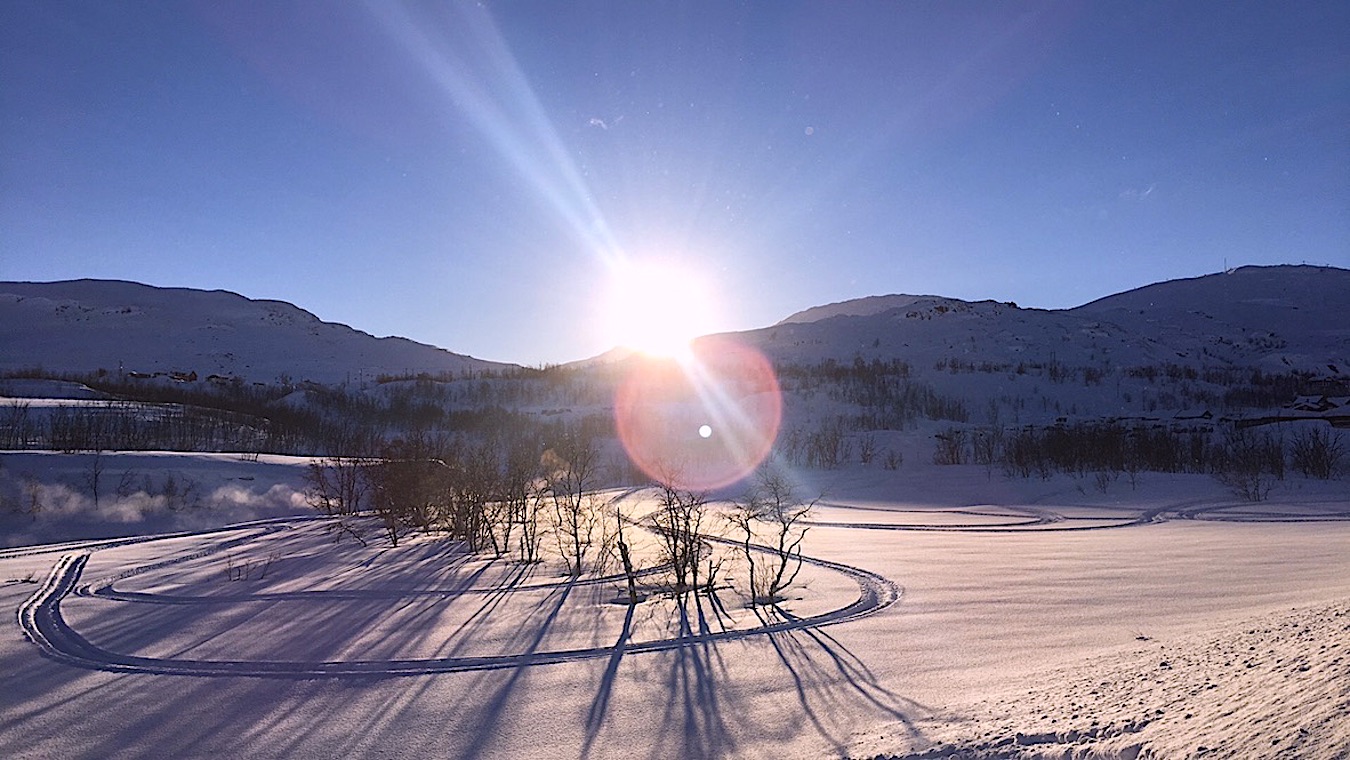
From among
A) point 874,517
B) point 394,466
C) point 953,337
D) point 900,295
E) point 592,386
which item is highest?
point 900,295

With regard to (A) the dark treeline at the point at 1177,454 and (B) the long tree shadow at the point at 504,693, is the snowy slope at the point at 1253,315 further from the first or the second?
(B) the long tree shadow at the point at 504,693

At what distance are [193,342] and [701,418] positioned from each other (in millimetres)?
47540

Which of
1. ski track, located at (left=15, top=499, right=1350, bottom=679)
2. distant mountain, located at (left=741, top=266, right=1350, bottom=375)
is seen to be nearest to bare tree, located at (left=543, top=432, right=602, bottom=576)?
ski track, located at (left=15, top=499, right=1350, bottom=679)

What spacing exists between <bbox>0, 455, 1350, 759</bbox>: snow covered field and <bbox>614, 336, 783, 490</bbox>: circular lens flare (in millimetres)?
14089

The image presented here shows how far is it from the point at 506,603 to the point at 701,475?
65.8 feet

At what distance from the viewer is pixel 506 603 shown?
670 centimetres

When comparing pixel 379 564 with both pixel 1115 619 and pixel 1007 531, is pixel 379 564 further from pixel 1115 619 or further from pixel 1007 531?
pixel 1007 531

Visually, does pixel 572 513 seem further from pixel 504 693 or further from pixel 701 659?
pixel 504 693

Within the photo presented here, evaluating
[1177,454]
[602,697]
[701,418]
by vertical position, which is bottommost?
[602,697]

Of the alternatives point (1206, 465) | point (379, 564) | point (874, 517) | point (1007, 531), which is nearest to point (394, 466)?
point (379, 564)

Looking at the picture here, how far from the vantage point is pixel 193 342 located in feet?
202

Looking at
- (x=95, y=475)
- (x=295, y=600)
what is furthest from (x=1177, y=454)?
(x=95, y=475)

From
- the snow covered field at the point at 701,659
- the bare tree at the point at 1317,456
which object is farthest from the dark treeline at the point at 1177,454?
the snow covered field at the point at 701,659

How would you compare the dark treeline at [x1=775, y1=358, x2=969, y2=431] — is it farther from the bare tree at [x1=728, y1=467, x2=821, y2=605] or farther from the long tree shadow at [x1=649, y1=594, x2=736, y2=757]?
the long tree shadow at [x1=649, y1=594, x2=736, y2=757]
